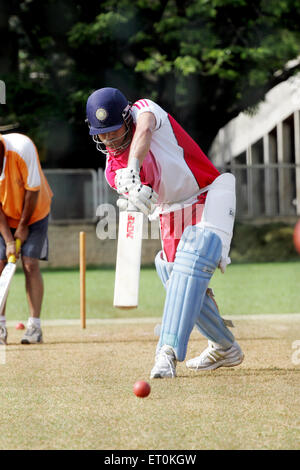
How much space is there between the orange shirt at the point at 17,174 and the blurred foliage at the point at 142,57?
11317 mm

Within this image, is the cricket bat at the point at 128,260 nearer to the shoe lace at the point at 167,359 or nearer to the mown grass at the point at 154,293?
the shoe lace at the point at 167,359

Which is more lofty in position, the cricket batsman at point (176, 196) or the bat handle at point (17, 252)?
the cricket batsman at point (176, 196)

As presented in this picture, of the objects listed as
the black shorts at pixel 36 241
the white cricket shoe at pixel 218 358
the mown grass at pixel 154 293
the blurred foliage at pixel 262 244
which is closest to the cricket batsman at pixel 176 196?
the white cricket shoe at pixel 218 358

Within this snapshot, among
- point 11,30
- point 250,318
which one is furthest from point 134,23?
point 250,318

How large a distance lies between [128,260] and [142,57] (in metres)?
15.6

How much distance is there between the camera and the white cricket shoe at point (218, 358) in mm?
5586

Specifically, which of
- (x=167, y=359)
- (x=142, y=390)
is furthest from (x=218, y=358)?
(x=142, y=390)

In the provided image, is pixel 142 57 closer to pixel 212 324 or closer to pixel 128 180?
pixel 212 324

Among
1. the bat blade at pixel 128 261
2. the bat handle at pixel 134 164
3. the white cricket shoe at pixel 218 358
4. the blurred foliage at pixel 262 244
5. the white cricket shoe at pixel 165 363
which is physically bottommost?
the blurred foliage at pixel 262 244

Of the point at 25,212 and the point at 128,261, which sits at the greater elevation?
the point at 128,261

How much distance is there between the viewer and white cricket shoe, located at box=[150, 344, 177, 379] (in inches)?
200

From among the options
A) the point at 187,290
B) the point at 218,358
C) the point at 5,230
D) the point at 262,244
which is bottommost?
the point at 262,244

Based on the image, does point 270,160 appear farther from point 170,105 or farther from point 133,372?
point 133,372

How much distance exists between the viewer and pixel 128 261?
15.5ft
